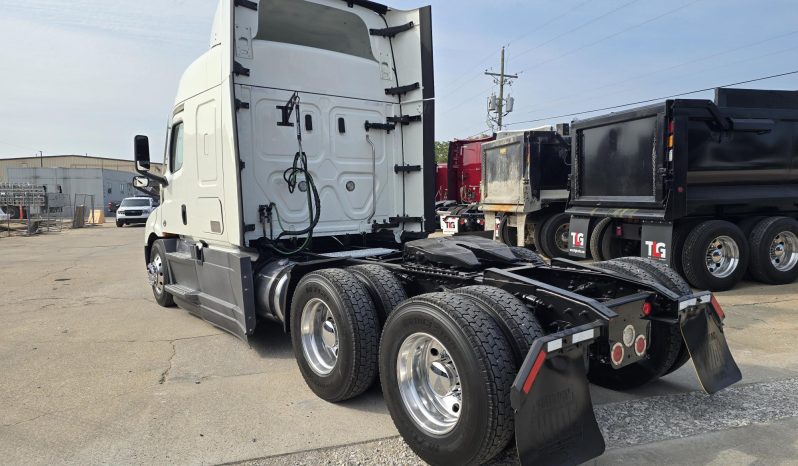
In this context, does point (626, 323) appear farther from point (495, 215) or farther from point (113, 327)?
point (495, 215)

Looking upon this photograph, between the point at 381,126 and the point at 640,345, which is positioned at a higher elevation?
the point at 381,126

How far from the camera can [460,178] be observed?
16047 mm

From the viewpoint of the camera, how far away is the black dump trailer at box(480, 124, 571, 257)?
10.5 metres

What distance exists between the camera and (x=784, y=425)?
3.31 meters

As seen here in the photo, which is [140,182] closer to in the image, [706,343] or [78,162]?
[706,343]

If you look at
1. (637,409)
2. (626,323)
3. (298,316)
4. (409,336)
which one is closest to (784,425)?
(637,409)

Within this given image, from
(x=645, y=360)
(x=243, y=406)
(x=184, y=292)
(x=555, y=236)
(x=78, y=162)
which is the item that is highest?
(x=78, y=162)

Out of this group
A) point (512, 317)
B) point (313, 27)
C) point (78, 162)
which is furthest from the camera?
point (78, 162)

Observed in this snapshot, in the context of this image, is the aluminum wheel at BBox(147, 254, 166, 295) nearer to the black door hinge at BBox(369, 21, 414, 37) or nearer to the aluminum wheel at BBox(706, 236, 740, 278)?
the black door hinge at BBox(369, 21, 414, 37)

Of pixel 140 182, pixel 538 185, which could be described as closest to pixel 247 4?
pixel 140 182

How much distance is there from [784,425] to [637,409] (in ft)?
2.77

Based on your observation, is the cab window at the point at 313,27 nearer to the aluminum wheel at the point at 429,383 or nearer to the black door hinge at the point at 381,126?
the black door hinge at the point at 381,126

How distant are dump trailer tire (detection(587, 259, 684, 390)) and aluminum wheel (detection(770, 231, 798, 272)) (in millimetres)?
5291

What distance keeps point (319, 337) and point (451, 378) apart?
61.1 inches
